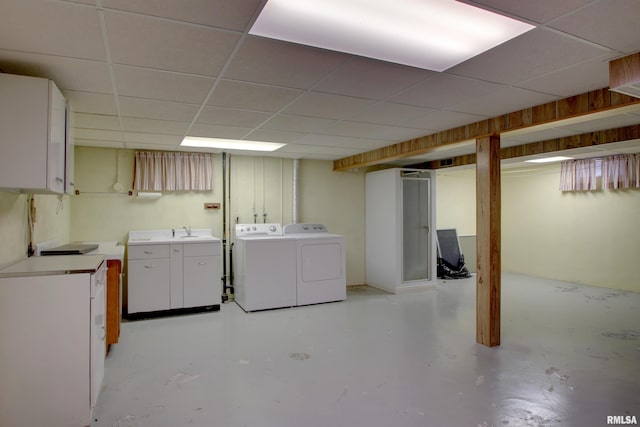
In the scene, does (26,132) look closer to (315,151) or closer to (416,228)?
(315,151)

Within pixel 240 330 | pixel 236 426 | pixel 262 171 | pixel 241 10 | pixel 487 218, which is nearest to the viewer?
pixel 241 10

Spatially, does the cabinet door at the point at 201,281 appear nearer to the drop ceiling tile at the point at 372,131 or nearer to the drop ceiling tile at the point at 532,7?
the drop ceiling tile at the point at 372,131

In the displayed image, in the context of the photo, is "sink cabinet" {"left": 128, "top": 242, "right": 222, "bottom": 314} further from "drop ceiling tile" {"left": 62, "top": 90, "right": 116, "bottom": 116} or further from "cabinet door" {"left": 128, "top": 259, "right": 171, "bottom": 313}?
"drop ceiling tile" {"left": 62, "top": 90, "right": 116, "bottom": 116}

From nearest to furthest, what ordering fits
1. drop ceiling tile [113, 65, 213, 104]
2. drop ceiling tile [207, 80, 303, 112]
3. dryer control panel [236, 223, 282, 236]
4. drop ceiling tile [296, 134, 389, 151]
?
drop ceiling tile [113, 65, 213, 104] < drop ceiling tile [207, 80, 303, 112] < drop ceiling tile [296, 134, 389, 151] < dryer control panel [236, 223, 282, 236]

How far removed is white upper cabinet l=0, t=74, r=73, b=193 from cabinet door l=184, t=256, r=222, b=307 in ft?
8.71

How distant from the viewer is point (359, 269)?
21.8 ft

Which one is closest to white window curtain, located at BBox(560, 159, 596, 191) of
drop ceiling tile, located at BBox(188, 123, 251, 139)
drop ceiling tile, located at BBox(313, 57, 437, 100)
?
drop ceiling tile, located at BBox(313, 57, 437, 100)

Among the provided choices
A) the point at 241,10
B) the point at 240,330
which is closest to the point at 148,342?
the point at 240,330

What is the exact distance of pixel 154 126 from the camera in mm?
3744

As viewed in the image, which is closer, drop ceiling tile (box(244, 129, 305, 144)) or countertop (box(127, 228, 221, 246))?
drop ceiling tile (box(244, 129, 305, 144))

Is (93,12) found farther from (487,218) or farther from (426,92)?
(487,218)

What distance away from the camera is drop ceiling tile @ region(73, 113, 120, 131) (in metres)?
3.38

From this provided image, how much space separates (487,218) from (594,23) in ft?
6.81

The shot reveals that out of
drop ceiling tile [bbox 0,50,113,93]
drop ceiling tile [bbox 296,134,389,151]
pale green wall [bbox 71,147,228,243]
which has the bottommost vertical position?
pale green wall [bbox 71,147,228,243]
